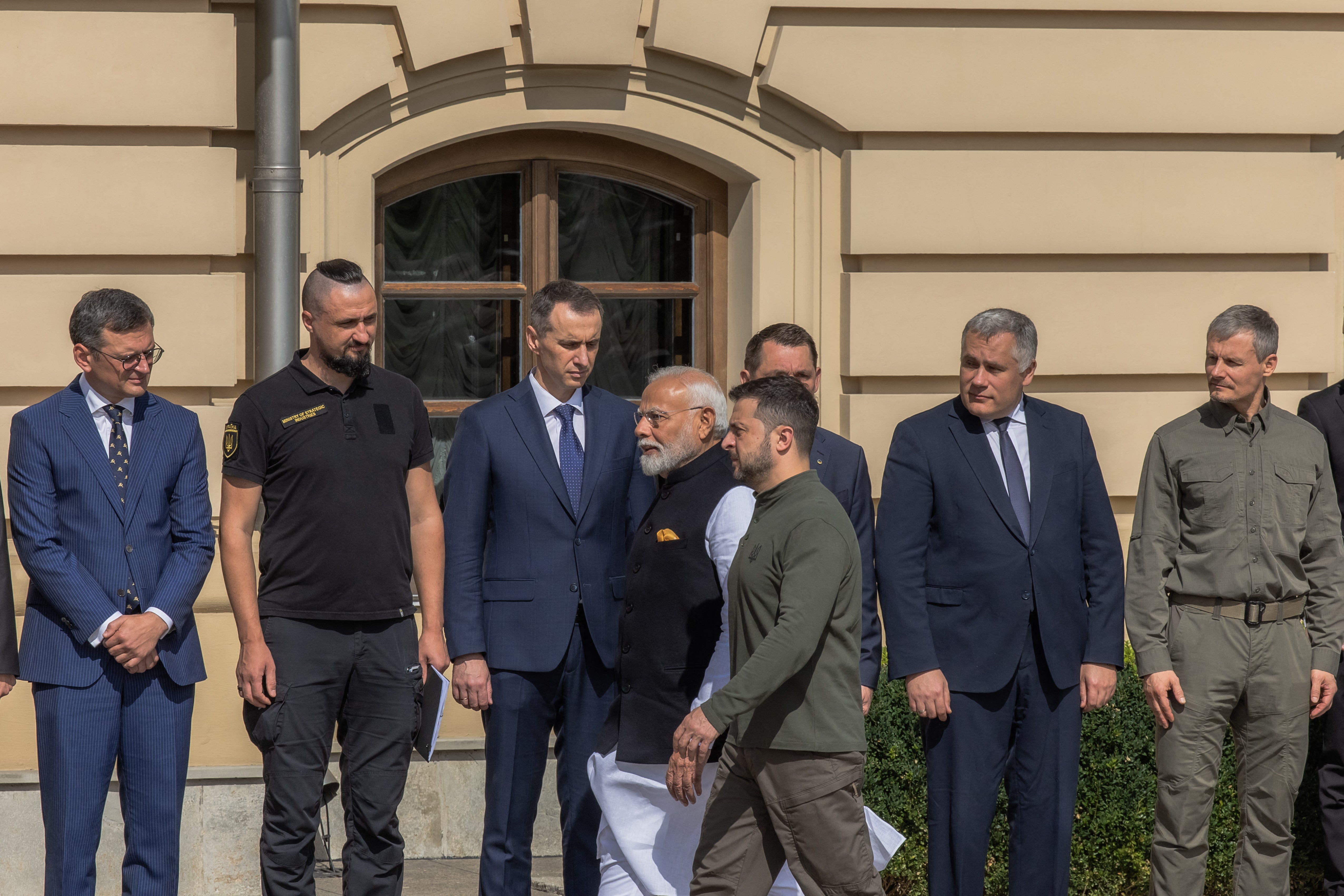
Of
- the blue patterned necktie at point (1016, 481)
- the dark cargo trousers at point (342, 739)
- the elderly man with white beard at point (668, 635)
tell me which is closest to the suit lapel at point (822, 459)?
the blue patterned necktie at point (1016, 481)

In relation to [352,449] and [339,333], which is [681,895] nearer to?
[352,449]

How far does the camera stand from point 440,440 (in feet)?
21.5

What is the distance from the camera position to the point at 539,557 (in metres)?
4.52

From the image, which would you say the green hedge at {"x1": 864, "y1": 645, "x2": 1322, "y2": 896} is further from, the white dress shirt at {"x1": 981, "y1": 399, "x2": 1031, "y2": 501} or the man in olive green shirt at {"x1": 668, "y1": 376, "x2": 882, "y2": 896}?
the man in olive green shirt at {"x1": 668, "y1": 376, "x2": 882, "y2": 896}

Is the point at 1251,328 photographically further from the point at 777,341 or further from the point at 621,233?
the point at 621,233

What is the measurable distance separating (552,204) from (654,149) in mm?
525

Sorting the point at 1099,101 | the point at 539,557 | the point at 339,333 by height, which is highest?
the point at 1099,101

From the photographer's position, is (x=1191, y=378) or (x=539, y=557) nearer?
(x=539, y=557)

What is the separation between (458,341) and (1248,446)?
3391 mm

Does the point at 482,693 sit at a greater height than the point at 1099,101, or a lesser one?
lesser

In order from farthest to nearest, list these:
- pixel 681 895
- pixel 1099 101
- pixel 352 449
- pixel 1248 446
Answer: pixel 1099 101, pixel 1248 446, pixel 352 449, pixel 681 895

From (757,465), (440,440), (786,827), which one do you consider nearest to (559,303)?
(757,465)

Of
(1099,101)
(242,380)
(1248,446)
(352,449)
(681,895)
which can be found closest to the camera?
(681,895)

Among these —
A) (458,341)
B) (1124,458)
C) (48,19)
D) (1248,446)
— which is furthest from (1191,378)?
(48,19)
